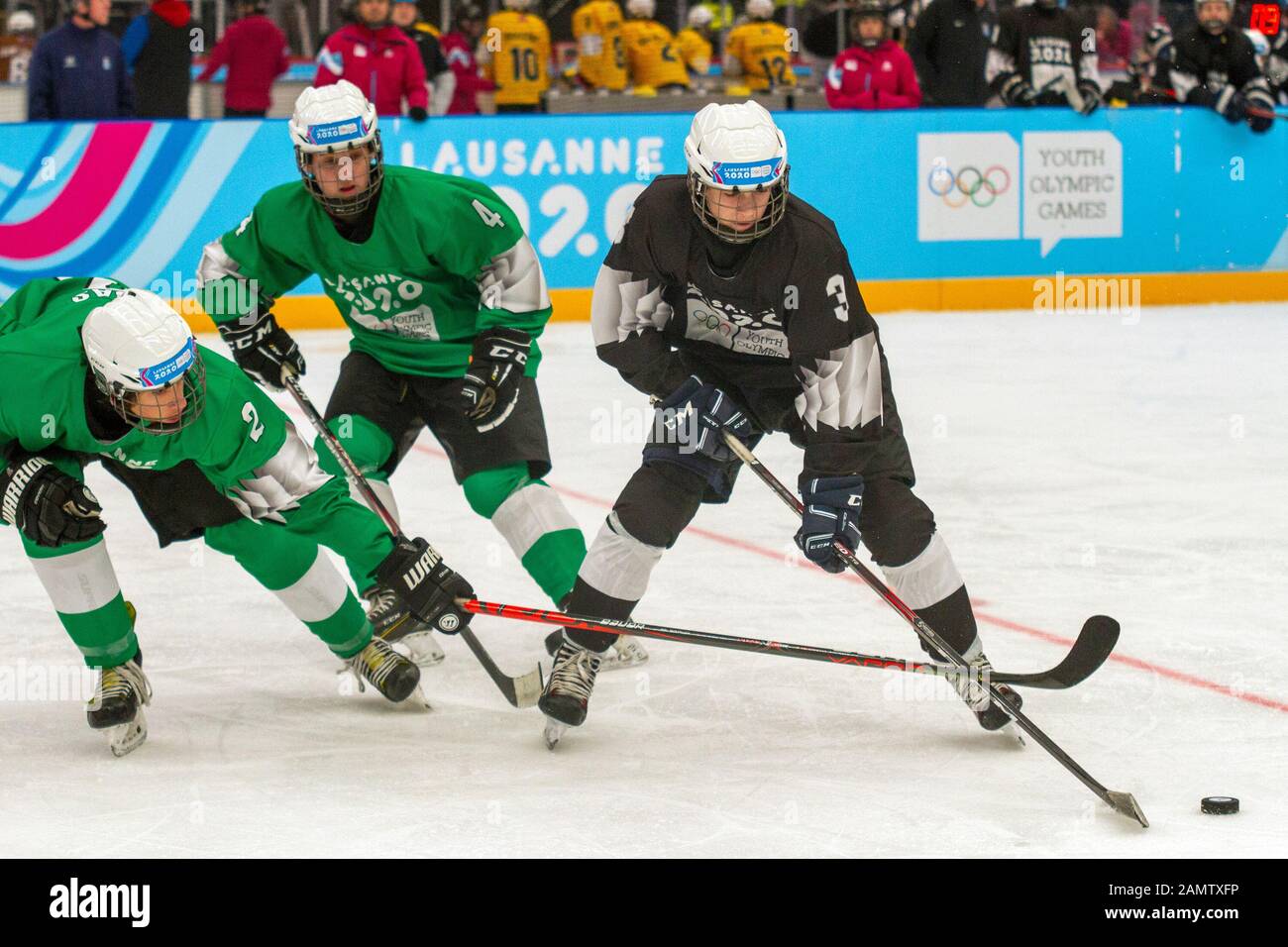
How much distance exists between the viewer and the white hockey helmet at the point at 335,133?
388 cm

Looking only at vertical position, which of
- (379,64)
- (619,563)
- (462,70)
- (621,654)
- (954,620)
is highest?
(379,64)

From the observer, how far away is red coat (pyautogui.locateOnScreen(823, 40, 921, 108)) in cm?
1009

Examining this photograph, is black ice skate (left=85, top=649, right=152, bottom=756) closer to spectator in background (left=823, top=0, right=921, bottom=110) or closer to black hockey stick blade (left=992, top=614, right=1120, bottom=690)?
black hockey stick blade (left=992, top=614, right=1120, bottom=690)

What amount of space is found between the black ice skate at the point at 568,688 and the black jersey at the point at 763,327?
551mm

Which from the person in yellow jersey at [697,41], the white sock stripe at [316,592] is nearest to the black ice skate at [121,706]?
the white sock stripe at [316,592]

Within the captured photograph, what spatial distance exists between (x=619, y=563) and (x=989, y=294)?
6866mm

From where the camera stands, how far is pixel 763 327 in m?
3.55

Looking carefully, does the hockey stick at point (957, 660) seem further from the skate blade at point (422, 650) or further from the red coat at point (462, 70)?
the red coat at point (462, 70)

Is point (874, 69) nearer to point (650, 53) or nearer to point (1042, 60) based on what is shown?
point (1042, 60)

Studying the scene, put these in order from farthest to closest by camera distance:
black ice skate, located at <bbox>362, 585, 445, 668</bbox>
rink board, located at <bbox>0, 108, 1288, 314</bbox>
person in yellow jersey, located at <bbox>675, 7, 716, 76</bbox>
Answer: person in yellow jersey, located at <bbox>675, 7, 716, 76</bbox> → rink board, located at <bbox>0, 108, 1288, 314</bbox> → black ice skate, located at <bbox>362, 585, 445, 668</bbox>

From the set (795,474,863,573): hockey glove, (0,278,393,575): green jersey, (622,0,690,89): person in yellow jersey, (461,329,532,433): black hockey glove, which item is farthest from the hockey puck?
(622,0,690,89): person in yellow jersey

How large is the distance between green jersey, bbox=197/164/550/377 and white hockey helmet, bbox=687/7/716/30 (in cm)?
893

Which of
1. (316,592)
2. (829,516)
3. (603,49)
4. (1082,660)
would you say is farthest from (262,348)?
(603,49)
